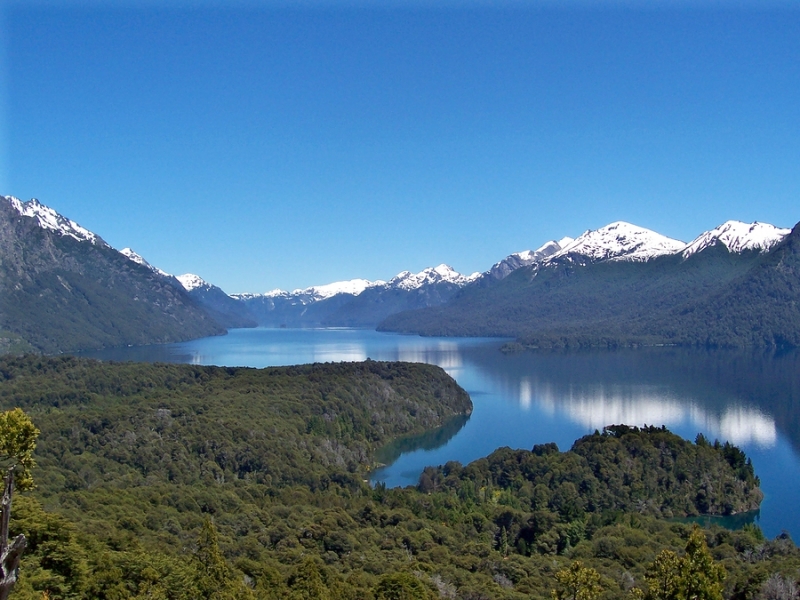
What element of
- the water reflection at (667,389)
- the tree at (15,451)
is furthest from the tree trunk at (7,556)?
the water reflection at (667,389)

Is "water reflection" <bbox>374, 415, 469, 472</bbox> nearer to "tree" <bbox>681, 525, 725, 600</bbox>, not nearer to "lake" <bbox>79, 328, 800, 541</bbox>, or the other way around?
"lake" <bbox>79, 328, 800, 541</bbox>

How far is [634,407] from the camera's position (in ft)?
343

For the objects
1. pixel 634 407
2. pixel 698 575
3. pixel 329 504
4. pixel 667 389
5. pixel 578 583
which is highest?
pixel 698 575

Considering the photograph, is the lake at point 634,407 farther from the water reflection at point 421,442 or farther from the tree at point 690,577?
the tree at point 690,577

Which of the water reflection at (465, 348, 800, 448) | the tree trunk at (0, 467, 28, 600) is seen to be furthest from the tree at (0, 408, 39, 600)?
the water reflection at (465, 348, 800, 448)

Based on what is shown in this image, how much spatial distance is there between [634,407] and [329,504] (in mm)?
65192

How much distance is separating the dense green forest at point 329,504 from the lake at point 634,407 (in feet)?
17.5

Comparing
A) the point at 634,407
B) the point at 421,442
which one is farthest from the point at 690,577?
the point at 634,407

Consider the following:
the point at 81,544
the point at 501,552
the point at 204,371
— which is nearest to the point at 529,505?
the point at 501,552

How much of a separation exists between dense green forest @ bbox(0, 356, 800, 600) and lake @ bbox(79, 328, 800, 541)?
534 cm

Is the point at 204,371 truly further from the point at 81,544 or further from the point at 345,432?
the point at 81,544

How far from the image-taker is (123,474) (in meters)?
61.7

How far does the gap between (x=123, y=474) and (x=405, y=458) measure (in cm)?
3410

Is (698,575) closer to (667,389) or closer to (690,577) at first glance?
(690,577)
